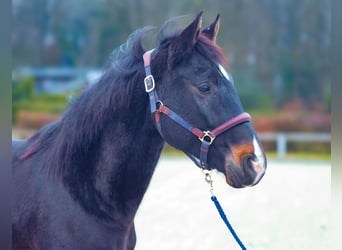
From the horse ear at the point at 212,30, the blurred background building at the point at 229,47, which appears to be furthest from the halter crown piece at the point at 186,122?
the blurred background building at the point at 229,47

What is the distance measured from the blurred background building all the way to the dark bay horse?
1333 cm

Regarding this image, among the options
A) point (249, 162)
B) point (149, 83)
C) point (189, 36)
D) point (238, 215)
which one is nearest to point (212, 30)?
point (189, 36)

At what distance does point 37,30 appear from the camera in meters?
17.9

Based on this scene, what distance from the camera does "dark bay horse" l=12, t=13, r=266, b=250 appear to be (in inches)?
75.6

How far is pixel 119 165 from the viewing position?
2031mm

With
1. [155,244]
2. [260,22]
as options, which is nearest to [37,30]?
[260,22]

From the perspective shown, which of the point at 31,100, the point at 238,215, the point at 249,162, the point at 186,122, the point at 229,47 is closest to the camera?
the point at 249,162

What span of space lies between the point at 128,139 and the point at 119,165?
0.35 feet

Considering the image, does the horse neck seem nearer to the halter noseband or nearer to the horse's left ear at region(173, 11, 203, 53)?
the halter noseband

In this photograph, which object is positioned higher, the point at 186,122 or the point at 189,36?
the point at 189,36

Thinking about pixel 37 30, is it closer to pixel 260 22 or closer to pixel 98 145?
pixel 260 22

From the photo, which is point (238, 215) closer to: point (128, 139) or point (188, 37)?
point (128, 139)

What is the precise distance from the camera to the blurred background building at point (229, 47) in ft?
52.6

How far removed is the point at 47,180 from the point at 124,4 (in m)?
16.0
